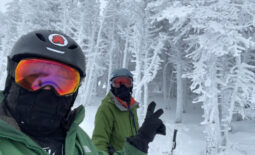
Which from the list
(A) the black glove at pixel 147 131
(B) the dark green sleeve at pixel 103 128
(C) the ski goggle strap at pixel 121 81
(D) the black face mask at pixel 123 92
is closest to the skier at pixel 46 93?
(A) the black glove at pixel 147 131

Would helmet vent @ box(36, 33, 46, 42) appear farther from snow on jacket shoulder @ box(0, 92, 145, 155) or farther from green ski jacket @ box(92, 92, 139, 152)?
green ski jacket @ box(92, 92, 139, 152)

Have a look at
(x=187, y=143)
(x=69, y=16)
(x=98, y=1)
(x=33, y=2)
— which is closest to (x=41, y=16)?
(x=33, y=2)

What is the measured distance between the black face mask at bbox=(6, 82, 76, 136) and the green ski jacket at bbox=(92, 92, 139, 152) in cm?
152

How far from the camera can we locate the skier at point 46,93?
1.43 metres

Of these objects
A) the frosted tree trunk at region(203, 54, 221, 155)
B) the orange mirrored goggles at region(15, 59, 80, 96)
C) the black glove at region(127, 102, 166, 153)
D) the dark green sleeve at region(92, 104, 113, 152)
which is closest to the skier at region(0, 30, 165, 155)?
the orange mirrored goggles at region(15, 59, 80, 96)

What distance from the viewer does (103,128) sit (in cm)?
305

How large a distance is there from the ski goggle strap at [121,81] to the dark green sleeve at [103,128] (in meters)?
0.63

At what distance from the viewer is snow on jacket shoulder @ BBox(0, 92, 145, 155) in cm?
112

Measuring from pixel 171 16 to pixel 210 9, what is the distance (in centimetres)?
175

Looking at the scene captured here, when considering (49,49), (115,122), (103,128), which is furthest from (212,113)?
(49,49)

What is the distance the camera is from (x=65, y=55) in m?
1.59

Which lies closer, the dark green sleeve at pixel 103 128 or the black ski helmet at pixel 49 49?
the black ski helmet at pixel 49 49

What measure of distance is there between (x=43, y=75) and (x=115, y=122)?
1.88 m

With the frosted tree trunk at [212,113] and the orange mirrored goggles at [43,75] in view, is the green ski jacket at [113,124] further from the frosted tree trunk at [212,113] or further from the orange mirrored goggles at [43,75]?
the frosted tree trunk at [212,113]
